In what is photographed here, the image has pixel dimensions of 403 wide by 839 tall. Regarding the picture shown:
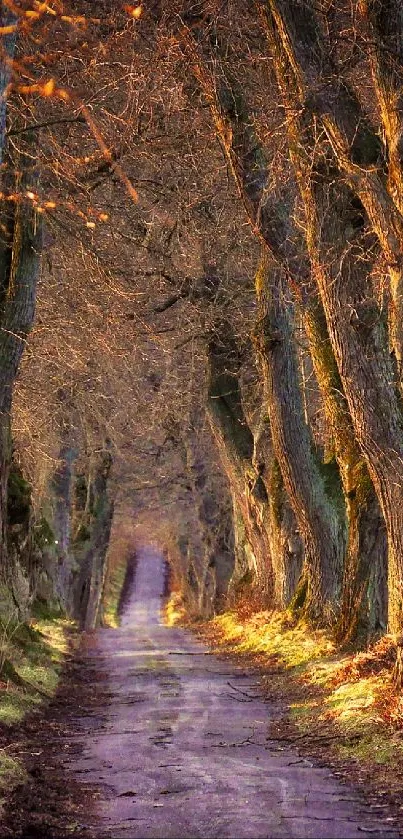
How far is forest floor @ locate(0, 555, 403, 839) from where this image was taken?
21.6ft

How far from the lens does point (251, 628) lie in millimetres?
22297

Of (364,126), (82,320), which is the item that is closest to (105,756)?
(364,126)

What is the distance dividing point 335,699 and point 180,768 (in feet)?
11.0

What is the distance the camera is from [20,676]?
1332 cm

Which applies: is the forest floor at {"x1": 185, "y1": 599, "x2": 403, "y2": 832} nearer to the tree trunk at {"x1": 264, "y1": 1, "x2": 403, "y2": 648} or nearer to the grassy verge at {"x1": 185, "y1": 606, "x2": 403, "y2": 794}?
the grassy verge at {"x1": 185, "y1": 606, "x2": 403, "y2": 794}

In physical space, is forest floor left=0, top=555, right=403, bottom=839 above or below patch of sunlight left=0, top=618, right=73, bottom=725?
below

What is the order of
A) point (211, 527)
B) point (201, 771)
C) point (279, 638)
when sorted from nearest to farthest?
point (201, 771) < point (279, 638) < point (211, 527)

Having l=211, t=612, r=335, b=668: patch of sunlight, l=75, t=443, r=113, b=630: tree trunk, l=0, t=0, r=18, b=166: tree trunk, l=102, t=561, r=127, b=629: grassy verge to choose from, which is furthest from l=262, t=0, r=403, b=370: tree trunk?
l=102, t=561, r=127, b=629: grassy verge

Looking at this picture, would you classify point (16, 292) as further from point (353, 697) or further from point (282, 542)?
point (282, 542)

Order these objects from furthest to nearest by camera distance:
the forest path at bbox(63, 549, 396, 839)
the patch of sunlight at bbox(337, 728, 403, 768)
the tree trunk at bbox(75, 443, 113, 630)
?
the tree trunk at bbox(75, 443, 113, 630), the patch of sunlight at bbox(337, 728, 403, 768), the forest path at bbox(63, 549, 396, 839)

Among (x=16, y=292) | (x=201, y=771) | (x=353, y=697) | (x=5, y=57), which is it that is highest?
(x=16, y=292)

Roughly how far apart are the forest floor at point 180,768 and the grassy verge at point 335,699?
8cm

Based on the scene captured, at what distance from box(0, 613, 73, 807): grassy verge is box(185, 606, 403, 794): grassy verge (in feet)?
8.62

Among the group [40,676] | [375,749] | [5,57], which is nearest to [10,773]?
[375,749]
